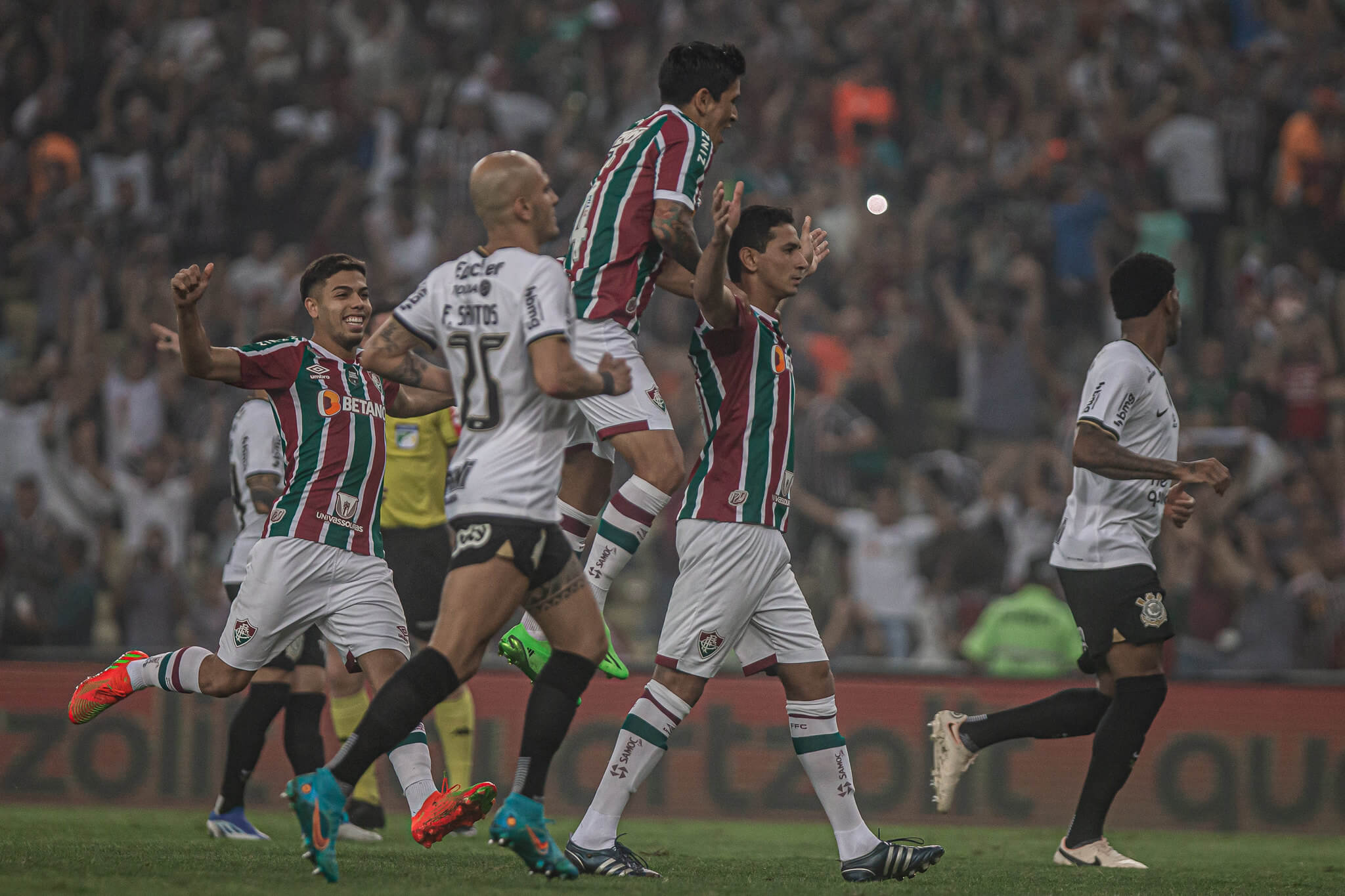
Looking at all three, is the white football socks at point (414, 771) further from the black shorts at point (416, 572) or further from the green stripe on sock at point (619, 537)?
the black shorts at point (416, 572)

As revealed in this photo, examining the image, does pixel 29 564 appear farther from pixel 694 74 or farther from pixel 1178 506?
pixel 1178 506

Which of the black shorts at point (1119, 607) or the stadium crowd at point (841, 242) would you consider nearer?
the black shorts at point (1119, 607)

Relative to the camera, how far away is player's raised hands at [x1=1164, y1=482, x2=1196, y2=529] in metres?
7.15

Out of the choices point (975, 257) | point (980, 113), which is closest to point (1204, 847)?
point (975, 257)

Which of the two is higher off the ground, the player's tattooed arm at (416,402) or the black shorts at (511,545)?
the player's tattooed arm at (416,402)

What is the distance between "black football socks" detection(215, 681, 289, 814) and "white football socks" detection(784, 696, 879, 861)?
3.32m

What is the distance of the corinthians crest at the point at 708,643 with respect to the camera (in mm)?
6016

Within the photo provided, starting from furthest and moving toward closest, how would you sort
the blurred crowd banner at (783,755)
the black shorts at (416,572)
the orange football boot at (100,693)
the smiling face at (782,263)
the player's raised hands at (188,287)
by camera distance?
the blurred crowd banner at (783,755) < the black shorts at (416,572) < the orange football boot at (100,693) < the smiling face at (782,263) < the player's raised hands at (188,287)

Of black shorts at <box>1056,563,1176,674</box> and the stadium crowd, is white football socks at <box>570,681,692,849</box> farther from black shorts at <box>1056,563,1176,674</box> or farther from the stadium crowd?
the stadium crowd

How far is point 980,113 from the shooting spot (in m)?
16.1

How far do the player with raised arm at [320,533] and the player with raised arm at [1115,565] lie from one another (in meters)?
2.91

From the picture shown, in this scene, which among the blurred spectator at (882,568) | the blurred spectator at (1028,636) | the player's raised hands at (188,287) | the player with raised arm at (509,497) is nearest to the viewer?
the player with raised arm at (509,497)

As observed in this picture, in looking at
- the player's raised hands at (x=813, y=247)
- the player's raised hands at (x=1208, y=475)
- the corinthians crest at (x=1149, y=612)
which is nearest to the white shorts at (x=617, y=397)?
the player's raised hands at (x=813, y=247)

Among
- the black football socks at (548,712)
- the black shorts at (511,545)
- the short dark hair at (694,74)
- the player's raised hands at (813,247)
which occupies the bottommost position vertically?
the black football socks at (548,712)
